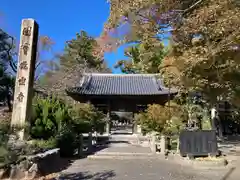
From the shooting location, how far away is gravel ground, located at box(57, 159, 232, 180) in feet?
29.9

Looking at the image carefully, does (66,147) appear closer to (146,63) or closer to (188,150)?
(188,150)

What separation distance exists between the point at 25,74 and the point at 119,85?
17919 millimetres

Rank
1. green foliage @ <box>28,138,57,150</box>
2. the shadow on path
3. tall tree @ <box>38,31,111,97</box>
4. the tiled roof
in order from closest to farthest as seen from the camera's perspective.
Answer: the shadow on path < green foliage @ <box>28,138,57,150</box> < the tiled roof < tall tree @ <box>38,31,111,97</box>

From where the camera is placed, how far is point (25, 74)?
10.6 metres

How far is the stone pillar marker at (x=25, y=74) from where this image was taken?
33.8ft

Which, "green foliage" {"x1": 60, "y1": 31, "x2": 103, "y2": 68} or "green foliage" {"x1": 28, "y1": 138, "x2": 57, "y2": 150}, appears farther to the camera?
"green foliage" {"x1": 60, "y1": 31, "x2": 103, "y2": 68}

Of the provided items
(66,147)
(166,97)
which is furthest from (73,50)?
(66,147)

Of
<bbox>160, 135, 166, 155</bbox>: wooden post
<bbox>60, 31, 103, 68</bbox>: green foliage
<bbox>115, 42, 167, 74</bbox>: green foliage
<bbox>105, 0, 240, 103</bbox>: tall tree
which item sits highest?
<bbox>60, 31, 103, 68</bbox>: green foliage

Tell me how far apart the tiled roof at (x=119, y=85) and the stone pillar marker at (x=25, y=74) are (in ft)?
46.4

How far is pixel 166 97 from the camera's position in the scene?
2606 centimetres

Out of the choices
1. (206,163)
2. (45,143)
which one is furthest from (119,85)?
(206,163)

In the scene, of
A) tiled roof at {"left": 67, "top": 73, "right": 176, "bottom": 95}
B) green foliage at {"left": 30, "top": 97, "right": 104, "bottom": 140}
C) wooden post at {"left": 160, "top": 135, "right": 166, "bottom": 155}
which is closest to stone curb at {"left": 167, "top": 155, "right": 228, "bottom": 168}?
wooden post at {"left": 160, "top": 135, "right": 166, "bottom": 155}

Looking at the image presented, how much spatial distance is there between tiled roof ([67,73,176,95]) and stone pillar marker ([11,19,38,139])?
557 inches

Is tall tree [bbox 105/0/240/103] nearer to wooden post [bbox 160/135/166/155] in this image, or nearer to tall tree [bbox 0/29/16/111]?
wooden post [bbox 160/135/166/155]
